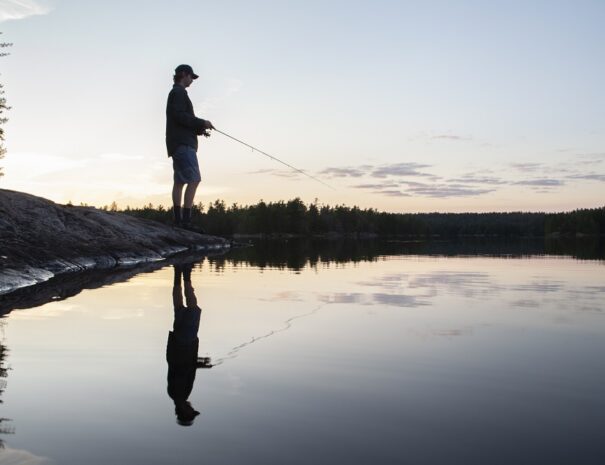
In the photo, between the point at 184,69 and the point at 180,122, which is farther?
the point at 180,122

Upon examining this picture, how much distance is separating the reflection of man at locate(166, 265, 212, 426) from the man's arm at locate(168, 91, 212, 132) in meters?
9.54

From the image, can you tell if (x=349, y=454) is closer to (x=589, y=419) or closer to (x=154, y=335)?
(x=589, y=419)

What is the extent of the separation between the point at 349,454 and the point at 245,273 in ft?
26.9

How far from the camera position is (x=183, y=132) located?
15.5m

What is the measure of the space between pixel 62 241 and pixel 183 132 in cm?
593

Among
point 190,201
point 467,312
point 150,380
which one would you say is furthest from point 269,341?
point 190,201

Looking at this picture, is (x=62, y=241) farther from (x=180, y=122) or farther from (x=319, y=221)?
(x=319, y=221)

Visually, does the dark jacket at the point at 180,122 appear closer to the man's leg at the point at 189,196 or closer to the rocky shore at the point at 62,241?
the man's leg at the point at 189,196

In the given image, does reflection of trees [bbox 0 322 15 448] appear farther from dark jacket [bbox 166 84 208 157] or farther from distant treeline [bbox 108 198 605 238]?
distant treeline [bbox 108 198 605 238]

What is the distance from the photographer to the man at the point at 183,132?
14992 mm

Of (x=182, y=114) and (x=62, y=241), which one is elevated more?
(x=182, y=114)

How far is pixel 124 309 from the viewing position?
5.54 meters

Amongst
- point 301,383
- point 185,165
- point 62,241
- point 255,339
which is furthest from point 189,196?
point 301,383

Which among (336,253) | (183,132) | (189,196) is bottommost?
(336,253)
